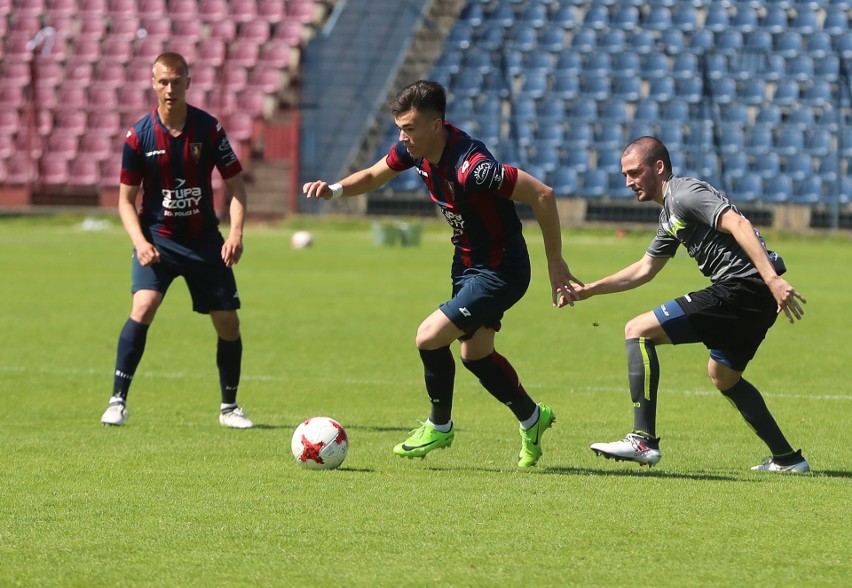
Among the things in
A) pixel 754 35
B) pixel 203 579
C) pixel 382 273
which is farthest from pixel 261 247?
pixel 203 579

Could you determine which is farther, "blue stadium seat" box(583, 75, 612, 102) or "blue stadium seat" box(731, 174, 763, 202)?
Result: "blue stadium seat" box(583, 75, 612, 102)

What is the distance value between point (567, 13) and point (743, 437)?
1047 inches

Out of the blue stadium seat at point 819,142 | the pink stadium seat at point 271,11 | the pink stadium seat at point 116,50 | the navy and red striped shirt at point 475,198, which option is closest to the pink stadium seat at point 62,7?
the pink stadium seat at point 116,50

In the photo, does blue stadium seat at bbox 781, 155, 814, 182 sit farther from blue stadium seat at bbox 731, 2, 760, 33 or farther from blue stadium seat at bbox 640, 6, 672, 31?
blue stadium seat at bbox 640, 6, 672, 31

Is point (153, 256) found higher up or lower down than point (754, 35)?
lower down

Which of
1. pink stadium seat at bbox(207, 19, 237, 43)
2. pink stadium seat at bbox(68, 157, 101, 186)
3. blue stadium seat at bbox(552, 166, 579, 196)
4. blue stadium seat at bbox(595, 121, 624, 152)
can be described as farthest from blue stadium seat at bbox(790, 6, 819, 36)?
pink stadium seat at bbox(68, 157, 101, 186)

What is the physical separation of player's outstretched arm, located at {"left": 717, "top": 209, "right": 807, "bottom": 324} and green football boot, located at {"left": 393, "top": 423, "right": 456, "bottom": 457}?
1.74 metres

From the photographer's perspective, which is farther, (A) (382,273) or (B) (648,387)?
(A) (382,273)

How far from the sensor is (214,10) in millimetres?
34938

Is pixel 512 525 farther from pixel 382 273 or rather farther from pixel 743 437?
pixel 382 273

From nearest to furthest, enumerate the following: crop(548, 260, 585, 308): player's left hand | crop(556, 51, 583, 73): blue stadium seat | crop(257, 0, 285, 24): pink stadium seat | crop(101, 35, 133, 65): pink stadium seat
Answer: crop(548, 260, 585, 308): player's left hand < crop(556, 51, 583, 73): blue stadium seat < crop(257, 0, 285, 24): pink stadium seat < crop(101, 35, 133, 65): pink stadium seat

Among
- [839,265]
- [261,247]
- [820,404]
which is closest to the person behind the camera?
[820,404]

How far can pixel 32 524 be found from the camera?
17.4ft

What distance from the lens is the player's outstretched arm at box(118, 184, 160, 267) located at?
8.14 metres
